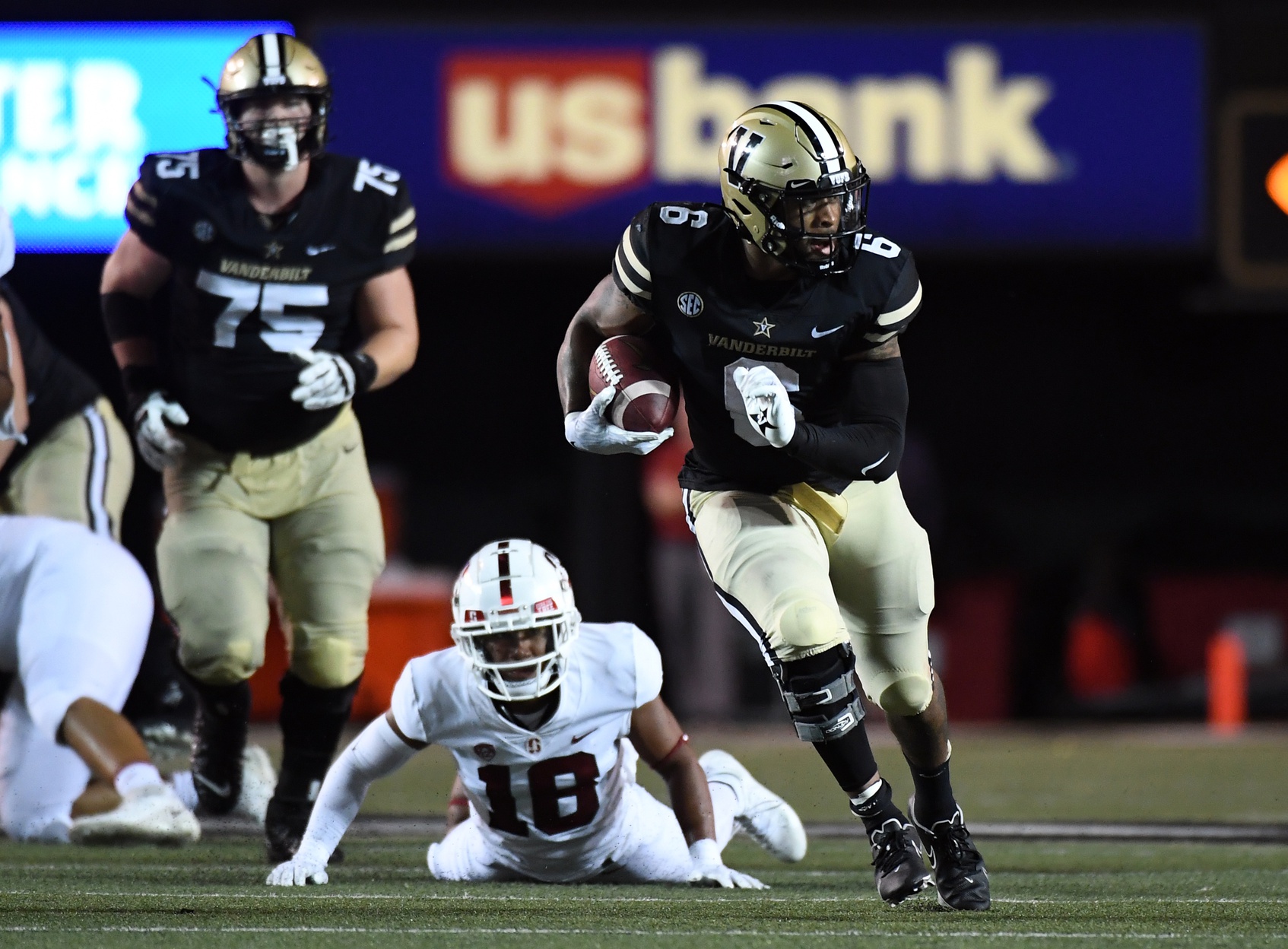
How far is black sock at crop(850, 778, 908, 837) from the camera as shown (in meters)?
3.84

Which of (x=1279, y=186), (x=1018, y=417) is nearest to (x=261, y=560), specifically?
(x=1279, y=186)

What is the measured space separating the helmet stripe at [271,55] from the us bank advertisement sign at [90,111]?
4.01 m

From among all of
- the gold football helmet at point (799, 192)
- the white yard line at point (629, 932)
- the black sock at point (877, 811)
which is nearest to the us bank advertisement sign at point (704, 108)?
the gold football helmet at point (799, 192)

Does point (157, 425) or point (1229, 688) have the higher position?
Answer: point (157, 425)

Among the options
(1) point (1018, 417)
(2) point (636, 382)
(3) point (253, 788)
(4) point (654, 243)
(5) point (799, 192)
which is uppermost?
(5) point (799, 192)

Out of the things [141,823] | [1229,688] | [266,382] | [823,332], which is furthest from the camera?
[1229,688]

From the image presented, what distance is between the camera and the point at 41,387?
546cm

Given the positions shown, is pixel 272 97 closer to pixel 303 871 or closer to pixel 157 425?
pixel 157 425

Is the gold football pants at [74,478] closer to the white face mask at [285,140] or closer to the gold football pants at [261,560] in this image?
the gold football pants at [261,560]

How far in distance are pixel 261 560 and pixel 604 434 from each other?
43.7 inches

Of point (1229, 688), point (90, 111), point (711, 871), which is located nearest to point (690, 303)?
point (711, 871)

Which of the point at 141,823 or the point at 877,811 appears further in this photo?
the point at 141,823

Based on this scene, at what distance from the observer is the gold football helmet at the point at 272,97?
4.68 meters

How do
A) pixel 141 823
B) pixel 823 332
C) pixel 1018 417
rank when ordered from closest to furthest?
pixel 823 332, pixel 141 823, pixel 1018 417
